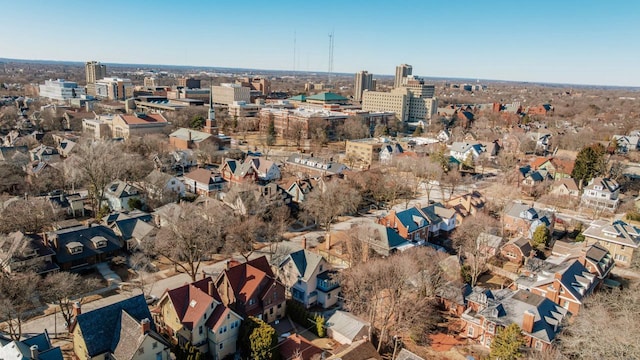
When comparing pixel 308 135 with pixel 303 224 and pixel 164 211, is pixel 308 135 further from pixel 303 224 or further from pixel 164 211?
A: pixel 164 211

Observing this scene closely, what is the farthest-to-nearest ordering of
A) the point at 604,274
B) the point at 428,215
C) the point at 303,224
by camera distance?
the point at 303,224
the point at 428,215
the point at 604,274

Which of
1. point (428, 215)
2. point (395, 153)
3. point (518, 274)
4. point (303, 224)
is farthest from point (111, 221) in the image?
point (395, 153)

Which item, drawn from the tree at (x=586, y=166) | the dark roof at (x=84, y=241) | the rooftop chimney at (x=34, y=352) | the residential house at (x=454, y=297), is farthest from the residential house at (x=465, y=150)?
the rooftop chimney at (x=34, y=352)

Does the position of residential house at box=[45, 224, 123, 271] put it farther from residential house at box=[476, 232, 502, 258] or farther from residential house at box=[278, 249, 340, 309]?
residential house at box=[476, 232, 502, 258]

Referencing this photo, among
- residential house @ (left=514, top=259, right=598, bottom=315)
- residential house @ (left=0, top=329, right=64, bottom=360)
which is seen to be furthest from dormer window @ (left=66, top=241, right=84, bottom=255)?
residential house @ (left=514, top=259, right=598, bottom=315)

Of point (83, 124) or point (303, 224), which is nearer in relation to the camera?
point (303, 224)
